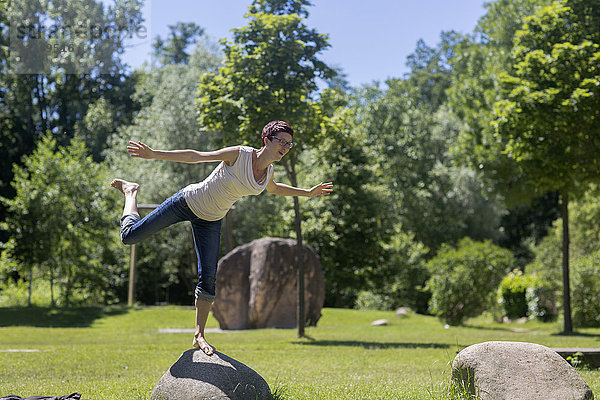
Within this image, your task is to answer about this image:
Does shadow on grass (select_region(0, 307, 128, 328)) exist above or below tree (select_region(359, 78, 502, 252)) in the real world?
below

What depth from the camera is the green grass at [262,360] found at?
23.9 feet

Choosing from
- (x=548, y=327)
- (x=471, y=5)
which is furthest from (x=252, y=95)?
(x=471, y=5)

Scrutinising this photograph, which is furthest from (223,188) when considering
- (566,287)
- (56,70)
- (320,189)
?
(56,70)

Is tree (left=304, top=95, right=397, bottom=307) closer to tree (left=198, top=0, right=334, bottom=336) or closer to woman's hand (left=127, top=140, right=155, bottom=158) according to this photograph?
tree (left=198, top=0, right=334, bottom=336)

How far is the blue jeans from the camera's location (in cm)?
→ 610

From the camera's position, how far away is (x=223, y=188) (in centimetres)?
591

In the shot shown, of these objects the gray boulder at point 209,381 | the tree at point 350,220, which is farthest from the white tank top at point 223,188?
the tree at point 350,220

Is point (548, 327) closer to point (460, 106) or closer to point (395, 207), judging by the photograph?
point (460, 106)

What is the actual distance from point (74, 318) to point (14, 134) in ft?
64.1

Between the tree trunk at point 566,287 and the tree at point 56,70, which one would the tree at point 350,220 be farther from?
the tree at point 56,70

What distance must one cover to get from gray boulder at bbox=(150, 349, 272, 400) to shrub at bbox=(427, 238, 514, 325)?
1742cm

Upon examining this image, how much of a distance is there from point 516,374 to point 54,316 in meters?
20.3

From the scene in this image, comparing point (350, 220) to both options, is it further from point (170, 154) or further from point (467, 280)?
point (170, 154)

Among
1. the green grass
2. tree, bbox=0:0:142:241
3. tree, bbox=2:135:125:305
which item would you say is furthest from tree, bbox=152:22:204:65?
the green grass
